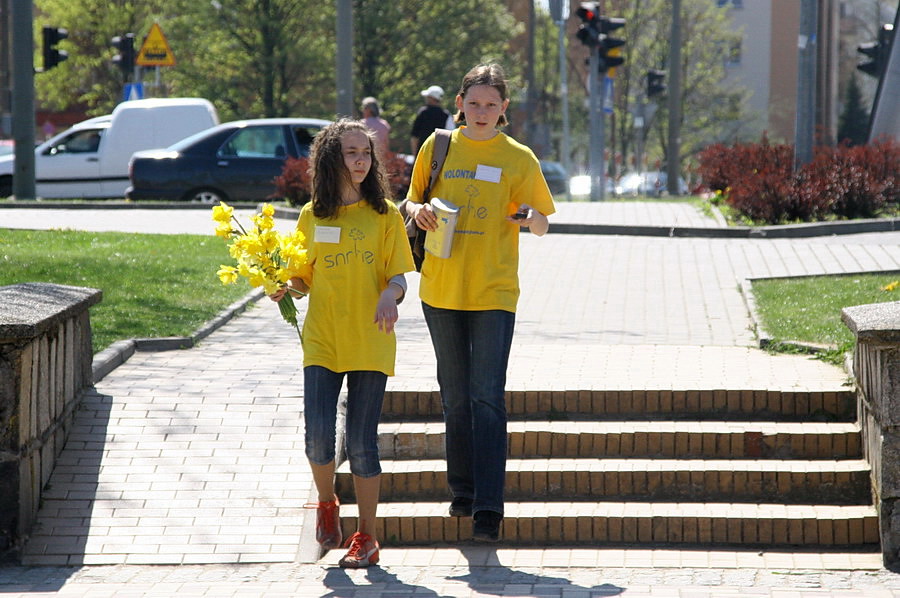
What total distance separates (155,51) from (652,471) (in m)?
22.0

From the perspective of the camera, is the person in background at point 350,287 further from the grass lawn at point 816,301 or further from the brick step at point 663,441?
the grass lawn at point 816,301

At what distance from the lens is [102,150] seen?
24719 mm

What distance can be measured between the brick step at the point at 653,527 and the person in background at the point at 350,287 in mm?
590

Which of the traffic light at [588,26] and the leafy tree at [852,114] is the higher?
the traffic light at [588,26]

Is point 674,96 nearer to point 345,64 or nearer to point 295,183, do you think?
point 345,64

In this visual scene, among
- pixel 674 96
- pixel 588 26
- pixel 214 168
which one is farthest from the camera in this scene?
pixel 674 96

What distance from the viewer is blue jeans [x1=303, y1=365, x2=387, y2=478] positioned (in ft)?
19.0

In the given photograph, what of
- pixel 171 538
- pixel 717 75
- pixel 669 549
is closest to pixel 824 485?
pixel 669 549

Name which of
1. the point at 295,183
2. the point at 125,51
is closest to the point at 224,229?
the point at 295,183

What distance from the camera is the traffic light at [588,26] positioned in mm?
25484

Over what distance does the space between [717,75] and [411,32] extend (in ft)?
56.6

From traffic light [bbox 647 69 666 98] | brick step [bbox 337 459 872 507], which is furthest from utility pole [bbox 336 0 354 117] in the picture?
traffic light [bbox 647 69 666 98]

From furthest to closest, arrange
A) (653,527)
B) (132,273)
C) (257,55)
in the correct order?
(257,55) < (132,273) < (653,527)

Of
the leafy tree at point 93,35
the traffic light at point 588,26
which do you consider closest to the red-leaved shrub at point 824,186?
the traffic light at point 588,26
